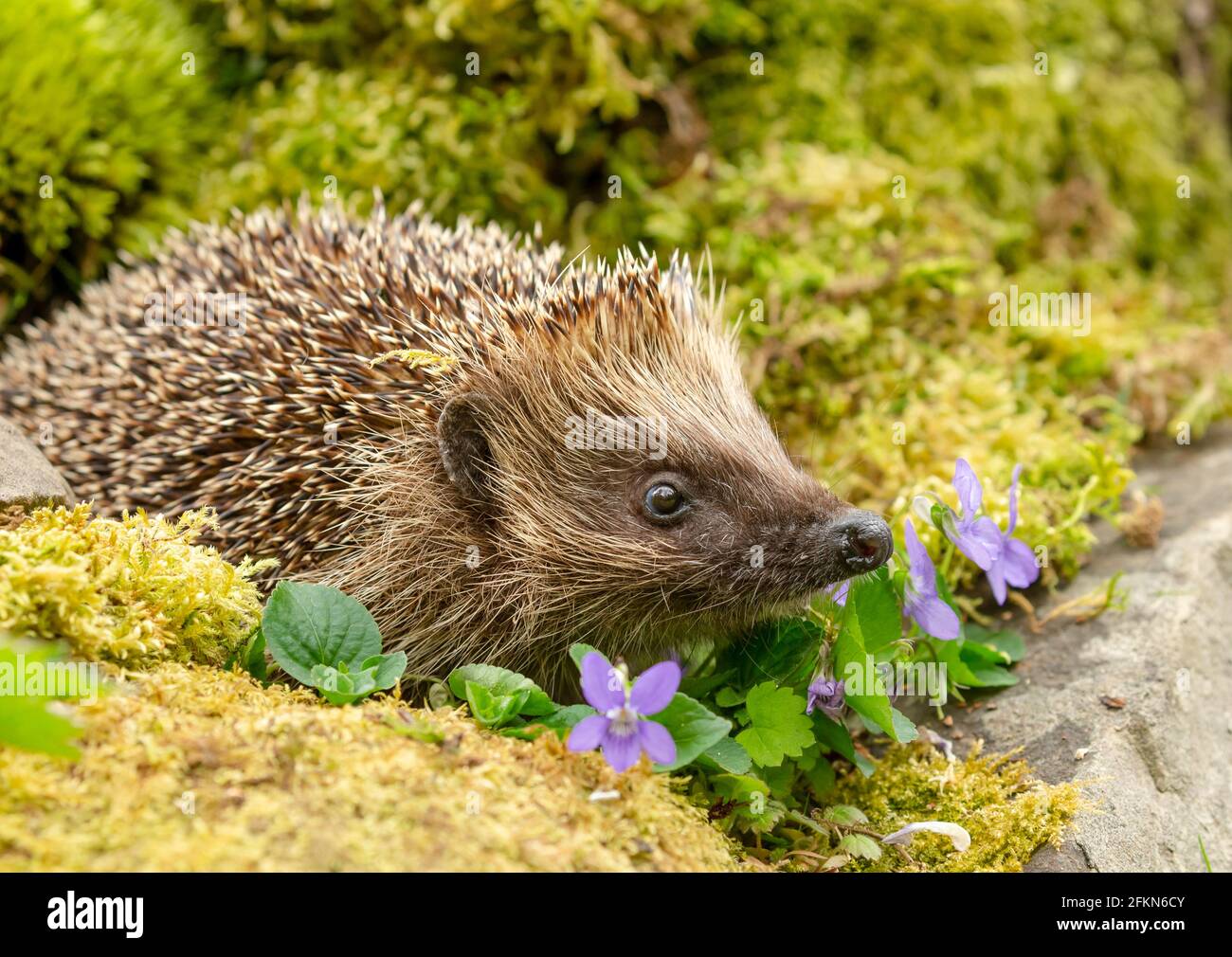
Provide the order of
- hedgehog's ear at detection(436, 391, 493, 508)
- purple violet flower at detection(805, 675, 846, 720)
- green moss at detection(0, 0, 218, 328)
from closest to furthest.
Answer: purple violet flower at detection(805, 675, 846, 720)
hedgehog's ear at detection(436, 391, 493, 508)
green moss at detection(0, 0, 218, 328)

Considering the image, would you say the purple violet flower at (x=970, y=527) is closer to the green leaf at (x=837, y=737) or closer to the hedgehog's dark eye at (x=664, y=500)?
the green leaf at (x=837, y=737)

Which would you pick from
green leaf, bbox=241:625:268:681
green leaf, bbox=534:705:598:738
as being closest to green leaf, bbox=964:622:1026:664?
green leaf, bbox=534:705:598:738

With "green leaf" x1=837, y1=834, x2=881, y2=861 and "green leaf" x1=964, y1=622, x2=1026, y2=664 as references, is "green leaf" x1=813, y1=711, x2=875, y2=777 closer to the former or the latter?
"green leaf" x1=837, y1=834, x2=881, y2=861

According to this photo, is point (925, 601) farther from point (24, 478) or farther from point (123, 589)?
point (24, 478)

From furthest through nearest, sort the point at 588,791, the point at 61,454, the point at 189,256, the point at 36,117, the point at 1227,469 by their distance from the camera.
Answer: the point at 1227,469 → the point at 36,117 → the point at 189,256 → the point at 61,454 → the point at 588,791

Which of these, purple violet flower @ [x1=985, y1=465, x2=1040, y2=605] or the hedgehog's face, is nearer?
the hedgehog's face

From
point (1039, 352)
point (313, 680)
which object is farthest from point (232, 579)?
point (1039, 352)

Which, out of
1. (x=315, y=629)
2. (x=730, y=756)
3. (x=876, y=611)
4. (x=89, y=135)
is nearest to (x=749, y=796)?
(x=730, y=756)
